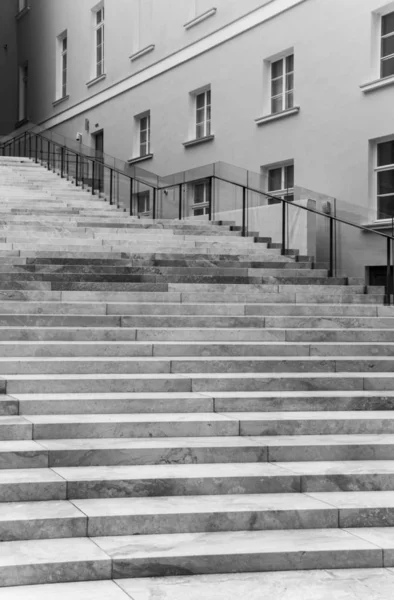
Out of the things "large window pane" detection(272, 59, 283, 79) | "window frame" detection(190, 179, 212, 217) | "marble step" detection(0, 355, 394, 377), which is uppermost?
"large window pane" detection(272, 59, 283, 79)

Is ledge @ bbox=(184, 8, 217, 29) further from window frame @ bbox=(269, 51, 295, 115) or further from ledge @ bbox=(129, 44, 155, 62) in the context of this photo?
window frame @ bbox=(269, 51, 295, 115)

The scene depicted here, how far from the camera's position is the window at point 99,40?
28453 mm

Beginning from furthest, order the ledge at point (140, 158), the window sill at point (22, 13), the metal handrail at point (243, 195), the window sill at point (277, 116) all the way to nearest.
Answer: the window sill at point (22, 13) → the ledge at point (140, 158) → the window sill at point (277, 116) → the metal handrail at point (243, 195)

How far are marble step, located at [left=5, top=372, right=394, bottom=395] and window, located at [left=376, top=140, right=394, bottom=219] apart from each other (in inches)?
304

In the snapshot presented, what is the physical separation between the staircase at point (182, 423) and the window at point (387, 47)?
5.17 metres

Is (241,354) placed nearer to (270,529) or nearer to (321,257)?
(270,529)

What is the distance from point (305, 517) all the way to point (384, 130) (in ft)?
37.4

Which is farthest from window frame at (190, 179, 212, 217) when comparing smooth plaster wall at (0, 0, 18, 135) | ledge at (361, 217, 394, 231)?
smooth plaster wall at (0, 0, 18, 135)

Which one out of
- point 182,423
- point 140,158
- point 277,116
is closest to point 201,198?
point 277,116

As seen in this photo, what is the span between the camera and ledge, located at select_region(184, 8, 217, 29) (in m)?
21.6

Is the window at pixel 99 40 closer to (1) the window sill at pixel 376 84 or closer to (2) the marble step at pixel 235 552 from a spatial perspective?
(1) the window sill at pixel 376 84

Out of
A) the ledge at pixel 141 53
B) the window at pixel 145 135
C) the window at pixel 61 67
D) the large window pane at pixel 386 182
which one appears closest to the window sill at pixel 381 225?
the large window pane at pixel 386 182

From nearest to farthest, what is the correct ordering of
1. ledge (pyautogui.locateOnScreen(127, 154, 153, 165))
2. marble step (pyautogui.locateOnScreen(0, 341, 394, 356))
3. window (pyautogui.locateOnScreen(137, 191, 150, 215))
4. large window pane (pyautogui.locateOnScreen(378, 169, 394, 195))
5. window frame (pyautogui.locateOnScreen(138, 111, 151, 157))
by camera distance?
marble step (pyautogui.locateOnScreen(0, 341, 394, 356))
large window pane (pyautogui.locateOnScreen(378, 169, 394, 195))
window (pyautogui.locateOnScreen(137, 191, 150, 215))
ledge (pyautogui.locateOnScreen(127, 154, 153, 165))
window frame (pyautogui.locateOnScreen(138, 111, 151, 157))

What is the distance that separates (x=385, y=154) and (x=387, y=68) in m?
1.53
